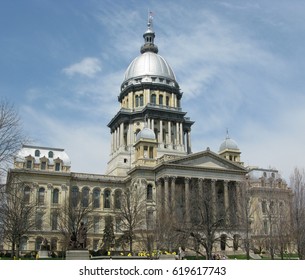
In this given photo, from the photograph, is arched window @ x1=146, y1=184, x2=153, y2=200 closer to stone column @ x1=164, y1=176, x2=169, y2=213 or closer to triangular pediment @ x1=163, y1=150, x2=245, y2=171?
stone column @ x1=164, y1=176, x2=169, y2=213

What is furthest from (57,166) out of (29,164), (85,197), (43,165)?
(85,197)

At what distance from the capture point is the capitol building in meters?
65.5

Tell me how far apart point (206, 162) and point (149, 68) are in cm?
3786

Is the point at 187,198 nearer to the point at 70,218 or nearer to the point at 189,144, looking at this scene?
the point at 70,218

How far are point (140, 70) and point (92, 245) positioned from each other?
4797 centimetres

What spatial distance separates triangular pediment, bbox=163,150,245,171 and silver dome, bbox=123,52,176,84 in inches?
1332

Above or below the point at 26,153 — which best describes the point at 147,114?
above

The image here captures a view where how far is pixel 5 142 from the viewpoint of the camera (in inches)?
1394

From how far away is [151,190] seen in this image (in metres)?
84.1

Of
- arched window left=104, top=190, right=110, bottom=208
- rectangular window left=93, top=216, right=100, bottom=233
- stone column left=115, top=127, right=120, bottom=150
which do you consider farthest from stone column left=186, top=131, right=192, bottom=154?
rectangular window left=93, top=216, right=100, bottom=233

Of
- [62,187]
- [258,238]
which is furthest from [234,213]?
[62,187]

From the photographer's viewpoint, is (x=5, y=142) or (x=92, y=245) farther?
(x=92, y=245)

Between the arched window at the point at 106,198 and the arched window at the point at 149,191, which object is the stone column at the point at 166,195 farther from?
the arched window at the point at 106,198
